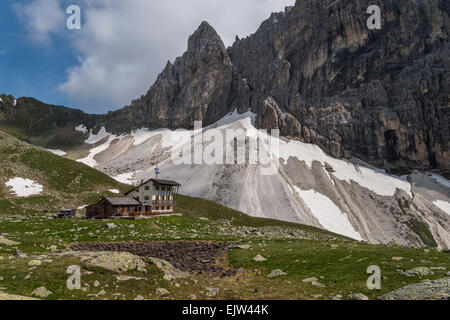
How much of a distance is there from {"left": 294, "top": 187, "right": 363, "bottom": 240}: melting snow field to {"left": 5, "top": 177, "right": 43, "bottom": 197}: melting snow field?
82.1 m

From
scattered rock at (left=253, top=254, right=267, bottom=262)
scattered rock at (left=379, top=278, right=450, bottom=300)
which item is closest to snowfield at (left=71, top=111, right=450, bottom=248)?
scattered rock at (left=253, top=254, right=267, bottom=262)

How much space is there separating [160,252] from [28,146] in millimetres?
89512

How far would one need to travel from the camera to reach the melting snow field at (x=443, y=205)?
4023 inches

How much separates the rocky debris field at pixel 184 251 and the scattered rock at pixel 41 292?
11262 mm

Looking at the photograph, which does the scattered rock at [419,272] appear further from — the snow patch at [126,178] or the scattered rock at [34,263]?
the snow patch at [126,178]

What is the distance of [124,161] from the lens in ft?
527

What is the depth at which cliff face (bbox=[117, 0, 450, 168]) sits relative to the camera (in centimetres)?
13425

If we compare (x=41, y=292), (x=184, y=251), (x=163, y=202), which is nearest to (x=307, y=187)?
(x=163, y=202)

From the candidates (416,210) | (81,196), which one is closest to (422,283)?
(81,196)

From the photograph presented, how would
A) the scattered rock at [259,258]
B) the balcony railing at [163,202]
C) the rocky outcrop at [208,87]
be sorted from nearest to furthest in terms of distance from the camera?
the scattered rock at [259,258] < the balcony railing at [163,202] < the rocky outcrop at [208,87]

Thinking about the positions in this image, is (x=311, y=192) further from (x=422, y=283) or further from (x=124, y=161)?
(x=124, y=161)

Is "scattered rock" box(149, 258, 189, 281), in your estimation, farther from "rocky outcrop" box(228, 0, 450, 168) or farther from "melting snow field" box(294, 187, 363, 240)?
"rocky outcrop" box(228, 0, 450, 168)

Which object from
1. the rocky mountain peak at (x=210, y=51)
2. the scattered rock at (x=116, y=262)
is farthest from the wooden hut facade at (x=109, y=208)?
the rocky mountain peak at (x=210, y=51)

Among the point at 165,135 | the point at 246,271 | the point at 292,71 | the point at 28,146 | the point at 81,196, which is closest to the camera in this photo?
the point at 246,271
